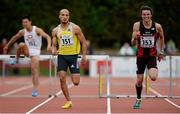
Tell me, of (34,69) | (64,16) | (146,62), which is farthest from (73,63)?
(34,69)

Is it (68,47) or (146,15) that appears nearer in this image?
(146,15)

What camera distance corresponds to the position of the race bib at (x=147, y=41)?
13.6 meters

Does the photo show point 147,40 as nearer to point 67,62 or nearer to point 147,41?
point 147,41

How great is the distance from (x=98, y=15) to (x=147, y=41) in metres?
50.6

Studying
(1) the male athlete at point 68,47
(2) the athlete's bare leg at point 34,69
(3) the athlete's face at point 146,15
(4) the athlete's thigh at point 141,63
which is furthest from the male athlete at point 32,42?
(3) the athlete's face at point 146,15

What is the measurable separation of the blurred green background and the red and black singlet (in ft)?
24.7

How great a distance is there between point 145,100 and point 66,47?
3651 millimetres

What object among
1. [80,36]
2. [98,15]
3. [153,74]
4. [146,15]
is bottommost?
[153,74]

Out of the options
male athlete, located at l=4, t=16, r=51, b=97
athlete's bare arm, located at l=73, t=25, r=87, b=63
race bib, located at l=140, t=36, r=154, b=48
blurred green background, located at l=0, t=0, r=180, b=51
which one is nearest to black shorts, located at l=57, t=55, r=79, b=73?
athlete's bare arm, located at l=73, t=25, r=87, b=63

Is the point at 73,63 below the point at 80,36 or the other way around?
below

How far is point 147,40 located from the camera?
537 inches

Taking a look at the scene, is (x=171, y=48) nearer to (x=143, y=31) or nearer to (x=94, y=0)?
(x=143, y=31)

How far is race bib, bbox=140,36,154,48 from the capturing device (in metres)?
13.6

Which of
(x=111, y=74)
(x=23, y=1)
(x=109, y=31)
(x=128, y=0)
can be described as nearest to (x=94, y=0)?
(x=109, y=31)
